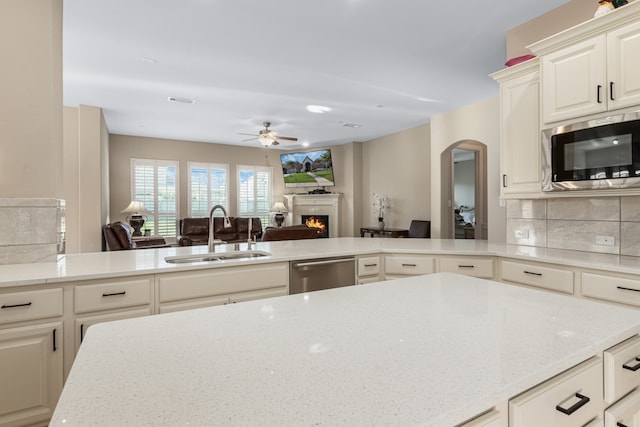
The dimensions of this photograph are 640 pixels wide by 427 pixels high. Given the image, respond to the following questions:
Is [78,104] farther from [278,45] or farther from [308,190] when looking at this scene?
[308,190]

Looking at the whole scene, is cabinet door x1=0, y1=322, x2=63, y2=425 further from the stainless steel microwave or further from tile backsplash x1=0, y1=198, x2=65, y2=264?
the stainless steel microwave

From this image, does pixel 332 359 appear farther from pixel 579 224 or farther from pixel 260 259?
pixel 579 224

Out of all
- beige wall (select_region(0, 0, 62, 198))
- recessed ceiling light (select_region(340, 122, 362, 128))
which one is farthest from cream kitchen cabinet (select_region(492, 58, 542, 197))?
recessed ceiling light (select_region(340, 122, 362, 128))

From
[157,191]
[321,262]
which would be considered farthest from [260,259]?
[157,191]

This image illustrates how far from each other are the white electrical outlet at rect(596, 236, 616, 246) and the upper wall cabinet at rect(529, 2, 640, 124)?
2.98 feet

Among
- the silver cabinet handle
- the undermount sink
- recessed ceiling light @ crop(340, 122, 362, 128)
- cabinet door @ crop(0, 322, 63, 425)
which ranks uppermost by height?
recessed ceiling light @ crop(340, 122, 362, 128)

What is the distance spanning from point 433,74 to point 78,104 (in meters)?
5.36

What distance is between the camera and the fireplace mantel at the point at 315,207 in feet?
29.2

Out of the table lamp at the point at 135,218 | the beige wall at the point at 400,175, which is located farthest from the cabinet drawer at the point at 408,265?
the table lamp at the point at 135,218

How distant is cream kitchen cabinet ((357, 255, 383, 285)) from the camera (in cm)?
281

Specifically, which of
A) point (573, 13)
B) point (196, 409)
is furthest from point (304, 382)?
point (573, 13)

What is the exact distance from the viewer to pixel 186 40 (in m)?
3.48

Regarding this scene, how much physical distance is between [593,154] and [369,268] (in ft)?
5.62

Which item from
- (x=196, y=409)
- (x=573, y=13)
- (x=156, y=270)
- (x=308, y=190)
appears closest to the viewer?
(x=196, y=409)
